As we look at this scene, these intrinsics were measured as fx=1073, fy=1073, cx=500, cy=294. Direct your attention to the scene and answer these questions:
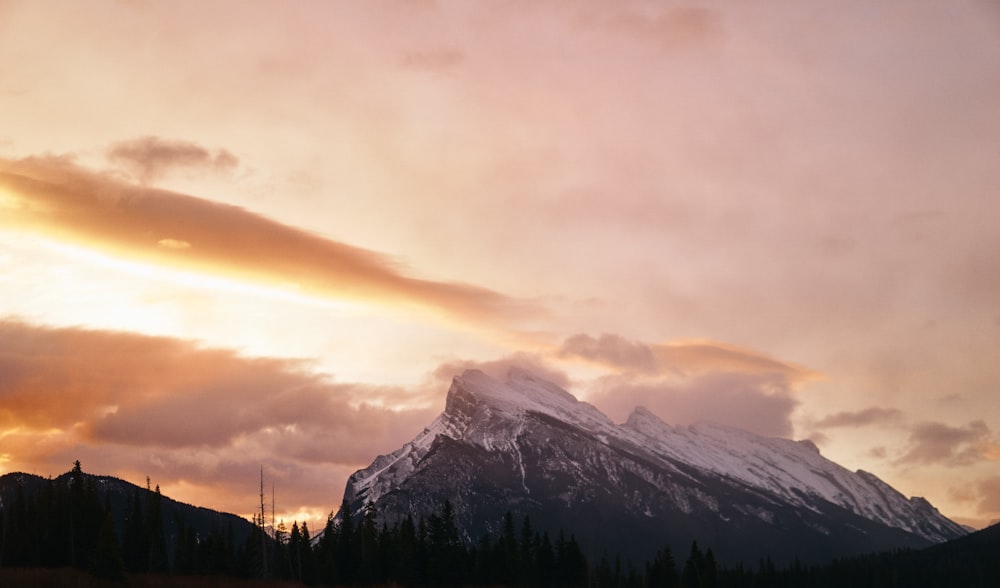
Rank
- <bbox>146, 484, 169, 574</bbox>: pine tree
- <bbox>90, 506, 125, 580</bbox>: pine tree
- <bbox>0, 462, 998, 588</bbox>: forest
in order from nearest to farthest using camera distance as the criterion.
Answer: <bbox>90, 506, 125, 580</bbox>: pine tree < <bbox>0, 462, 998, 588</bbox>: forest < <bbox>146, 484, 169, 574</bbox>: pine tree

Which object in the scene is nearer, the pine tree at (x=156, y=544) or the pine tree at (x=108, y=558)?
the pine tree at (x=108, y=558)

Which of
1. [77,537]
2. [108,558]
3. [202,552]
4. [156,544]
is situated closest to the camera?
[108,558]

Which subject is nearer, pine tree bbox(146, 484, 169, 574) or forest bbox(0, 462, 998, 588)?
forest bbox(0, 462, 998, 588)

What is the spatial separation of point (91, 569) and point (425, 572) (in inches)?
2623

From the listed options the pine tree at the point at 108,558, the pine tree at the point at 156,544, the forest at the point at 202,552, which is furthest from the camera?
the pine tree at the point at 156,544

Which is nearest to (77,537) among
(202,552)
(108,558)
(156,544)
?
(156,544)

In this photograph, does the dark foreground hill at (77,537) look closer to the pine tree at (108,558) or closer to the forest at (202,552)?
the forest at (202,552)

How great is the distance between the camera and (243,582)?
522 ft

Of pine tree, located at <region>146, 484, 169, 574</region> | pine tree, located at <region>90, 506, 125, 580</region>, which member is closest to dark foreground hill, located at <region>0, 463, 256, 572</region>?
pine tree, located at <region>146, 484, 169, 574</region>

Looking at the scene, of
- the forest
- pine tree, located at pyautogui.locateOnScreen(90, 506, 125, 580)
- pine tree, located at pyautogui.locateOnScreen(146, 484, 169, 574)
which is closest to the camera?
pine tree, located at pyautogui.locateOnScreen(90, 506, 125, 580)

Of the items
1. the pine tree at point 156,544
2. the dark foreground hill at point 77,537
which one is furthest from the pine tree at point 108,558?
the pine tree at point 156,544

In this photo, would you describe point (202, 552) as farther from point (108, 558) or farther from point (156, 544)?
point (108, 558)

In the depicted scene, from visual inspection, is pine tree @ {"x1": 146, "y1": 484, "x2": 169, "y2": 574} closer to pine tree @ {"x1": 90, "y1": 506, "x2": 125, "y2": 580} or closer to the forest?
the forest

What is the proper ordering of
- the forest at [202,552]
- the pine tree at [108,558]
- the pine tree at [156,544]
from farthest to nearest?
the pine tree at [156,544]
the forest at [202,552]
the pine tree at [108,558]
